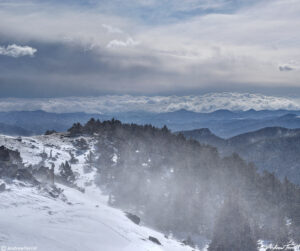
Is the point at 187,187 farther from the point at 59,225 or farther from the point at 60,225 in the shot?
the point at 59,225

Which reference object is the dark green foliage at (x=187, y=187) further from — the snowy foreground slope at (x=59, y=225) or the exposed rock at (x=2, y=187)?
the exposed rock at (x=2, y=187)

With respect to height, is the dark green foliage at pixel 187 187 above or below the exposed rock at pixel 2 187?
below

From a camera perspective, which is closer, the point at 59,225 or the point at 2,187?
the point at 59,225

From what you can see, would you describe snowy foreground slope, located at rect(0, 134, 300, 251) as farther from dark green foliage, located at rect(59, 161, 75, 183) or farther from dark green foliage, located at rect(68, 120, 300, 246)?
dark green foliage, located at rect(68, 120, 300, 246)

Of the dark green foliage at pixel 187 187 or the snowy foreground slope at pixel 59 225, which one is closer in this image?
the snowy foreground slope at pixel 59 225

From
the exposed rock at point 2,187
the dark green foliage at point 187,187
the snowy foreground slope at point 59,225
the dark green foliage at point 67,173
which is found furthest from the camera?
the dark green foliage at point 187,187

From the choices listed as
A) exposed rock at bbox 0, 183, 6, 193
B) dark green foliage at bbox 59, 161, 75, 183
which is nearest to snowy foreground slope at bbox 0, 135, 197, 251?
exposed rock at bbox 0, 183, 6, 193

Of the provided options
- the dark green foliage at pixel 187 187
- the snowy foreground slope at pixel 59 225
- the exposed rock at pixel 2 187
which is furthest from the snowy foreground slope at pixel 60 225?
the dark green foliage at pixel 187 187

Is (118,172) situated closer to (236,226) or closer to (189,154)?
(189,154)

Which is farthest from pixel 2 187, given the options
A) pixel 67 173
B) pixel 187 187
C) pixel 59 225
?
pixel 187 187

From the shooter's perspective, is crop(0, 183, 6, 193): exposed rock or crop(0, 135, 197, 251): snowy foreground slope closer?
crop(0, 135, 197, 251): snowy foreground slope

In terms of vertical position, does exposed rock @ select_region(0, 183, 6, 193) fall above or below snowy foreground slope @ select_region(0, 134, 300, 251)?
above

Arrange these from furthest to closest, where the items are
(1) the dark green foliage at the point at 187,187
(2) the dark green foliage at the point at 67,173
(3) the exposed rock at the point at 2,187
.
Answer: (1) the dark green foliage at the point at 187,187
(2) the dark green foliage at the point at 67,173
(3) the exposed rock at the point at 2,187

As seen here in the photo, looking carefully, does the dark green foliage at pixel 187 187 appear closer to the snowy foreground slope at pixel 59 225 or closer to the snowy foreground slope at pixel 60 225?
the snowy foreground slope at pixel 59 225
